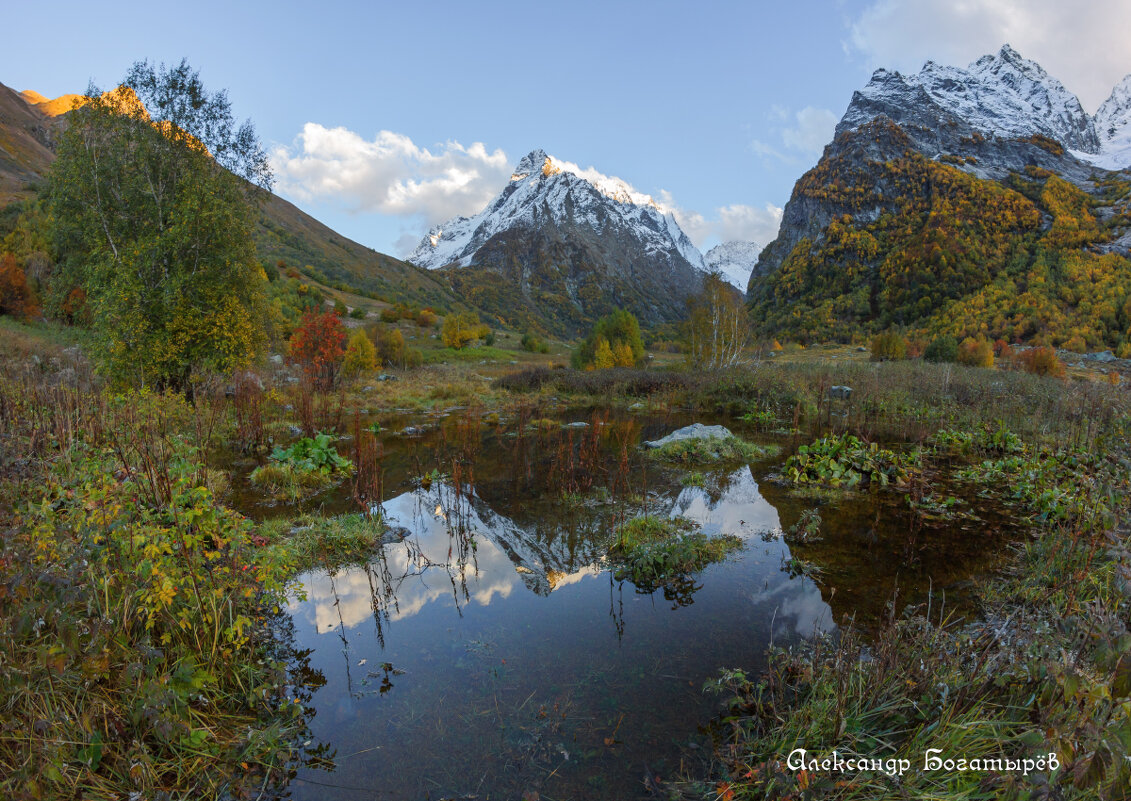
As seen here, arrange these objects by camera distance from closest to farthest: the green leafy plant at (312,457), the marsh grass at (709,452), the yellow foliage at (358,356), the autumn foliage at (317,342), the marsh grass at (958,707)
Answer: the marsh grass at (958,707) → the green leafy plant at (312,457) → the marsh grass at (709,452) → the autumn foliage at (317,342) → the yellow foliage at (358,356)

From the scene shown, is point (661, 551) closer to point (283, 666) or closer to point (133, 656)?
point (283, 666)

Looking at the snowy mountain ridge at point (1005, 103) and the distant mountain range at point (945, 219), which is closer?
the distant mountain range at point (945, 219)

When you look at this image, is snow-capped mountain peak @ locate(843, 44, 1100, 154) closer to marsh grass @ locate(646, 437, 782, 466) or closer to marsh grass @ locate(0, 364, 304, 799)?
marsh grass @ locate(646, 437, 782, 466)

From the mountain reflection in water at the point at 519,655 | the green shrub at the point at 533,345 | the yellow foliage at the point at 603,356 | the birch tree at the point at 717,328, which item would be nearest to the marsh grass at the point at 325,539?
the mountain reflection in water at the point at 519,655

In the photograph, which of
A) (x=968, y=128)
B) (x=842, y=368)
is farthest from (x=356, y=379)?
(x=968, y=128)

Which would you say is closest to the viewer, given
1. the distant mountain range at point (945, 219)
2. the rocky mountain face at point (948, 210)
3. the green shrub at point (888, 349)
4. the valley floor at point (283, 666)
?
the valley floor at point (283, 666)

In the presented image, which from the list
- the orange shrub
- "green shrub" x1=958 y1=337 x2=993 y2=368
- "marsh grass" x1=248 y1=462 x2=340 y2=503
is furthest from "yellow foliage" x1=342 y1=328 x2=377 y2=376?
the orange shrub

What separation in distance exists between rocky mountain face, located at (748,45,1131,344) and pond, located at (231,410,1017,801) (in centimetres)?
4523

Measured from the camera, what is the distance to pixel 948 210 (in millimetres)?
58531

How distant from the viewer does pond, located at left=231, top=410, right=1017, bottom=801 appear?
3.12 metres

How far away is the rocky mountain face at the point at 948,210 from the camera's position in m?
47.1

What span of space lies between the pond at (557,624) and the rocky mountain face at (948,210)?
45.2 metres

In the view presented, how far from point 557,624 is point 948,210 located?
75.3m

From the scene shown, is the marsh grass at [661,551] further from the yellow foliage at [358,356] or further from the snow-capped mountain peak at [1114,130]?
the snow-capped mountain peak at [1114,130]
